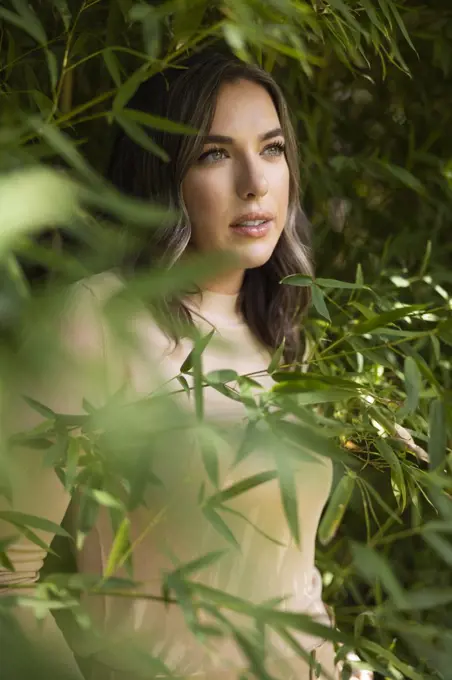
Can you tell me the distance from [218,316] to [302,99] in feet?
1.80

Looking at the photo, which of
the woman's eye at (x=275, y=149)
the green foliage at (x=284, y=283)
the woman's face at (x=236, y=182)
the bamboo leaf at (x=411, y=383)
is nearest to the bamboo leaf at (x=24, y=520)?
the green foliage at (x=284, y=283)

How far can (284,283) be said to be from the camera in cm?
113

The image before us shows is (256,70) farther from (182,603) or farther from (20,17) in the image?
(182,603)

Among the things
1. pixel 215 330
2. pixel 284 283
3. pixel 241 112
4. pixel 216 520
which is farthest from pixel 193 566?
pixel 241 112

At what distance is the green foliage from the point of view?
1.83ft

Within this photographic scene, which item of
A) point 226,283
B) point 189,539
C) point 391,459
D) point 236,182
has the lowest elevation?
point 189,539

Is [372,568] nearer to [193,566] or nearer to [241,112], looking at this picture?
[193,566]

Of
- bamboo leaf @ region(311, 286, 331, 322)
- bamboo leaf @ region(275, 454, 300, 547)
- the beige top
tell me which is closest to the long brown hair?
the beige top

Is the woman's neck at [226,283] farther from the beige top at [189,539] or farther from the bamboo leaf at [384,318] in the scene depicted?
the bamboo leaf at [384,318]

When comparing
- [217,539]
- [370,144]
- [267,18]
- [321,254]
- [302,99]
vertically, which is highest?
[267,18]

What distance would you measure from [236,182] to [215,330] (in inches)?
7.6

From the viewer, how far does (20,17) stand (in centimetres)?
82

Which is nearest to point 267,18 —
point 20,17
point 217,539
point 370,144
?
point 20,17

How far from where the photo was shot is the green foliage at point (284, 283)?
558 mm
